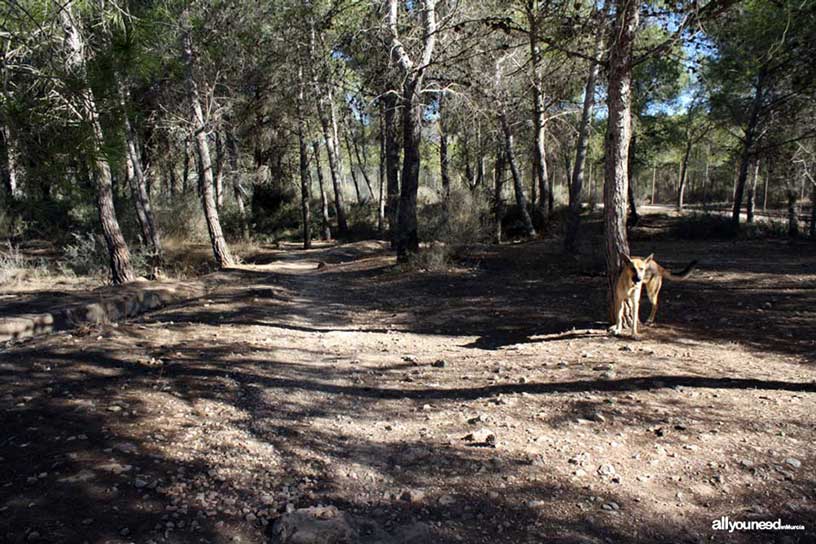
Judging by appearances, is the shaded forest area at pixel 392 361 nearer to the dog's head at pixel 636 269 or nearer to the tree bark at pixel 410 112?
the tree bark at pixel 410 112

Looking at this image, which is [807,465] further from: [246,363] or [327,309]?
[327,309]

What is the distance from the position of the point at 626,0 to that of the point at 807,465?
16.2ft

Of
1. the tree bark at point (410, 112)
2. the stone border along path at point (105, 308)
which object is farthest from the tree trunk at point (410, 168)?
the stone border along path at point (105, 308)

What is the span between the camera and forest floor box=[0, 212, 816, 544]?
269cm

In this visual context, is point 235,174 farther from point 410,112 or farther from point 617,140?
point 617,140

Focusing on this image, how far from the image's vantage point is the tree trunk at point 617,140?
6082 mm

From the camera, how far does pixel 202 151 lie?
526 inches

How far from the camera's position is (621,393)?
172 inches

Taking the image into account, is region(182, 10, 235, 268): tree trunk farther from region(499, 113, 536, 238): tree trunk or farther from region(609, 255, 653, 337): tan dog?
region(609, 255, 653, 337): tan dog

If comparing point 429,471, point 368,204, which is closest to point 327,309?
point 429,471

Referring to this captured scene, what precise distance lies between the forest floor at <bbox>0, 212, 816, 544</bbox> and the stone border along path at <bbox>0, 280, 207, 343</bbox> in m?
1.09

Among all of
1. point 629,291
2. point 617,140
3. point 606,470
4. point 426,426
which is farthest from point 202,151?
point 606,470

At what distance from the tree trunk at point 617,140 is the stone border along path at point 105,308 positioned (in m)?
7.10

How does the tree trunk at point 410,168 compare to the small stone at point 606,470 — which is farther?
the tree trunk at point 410,168
